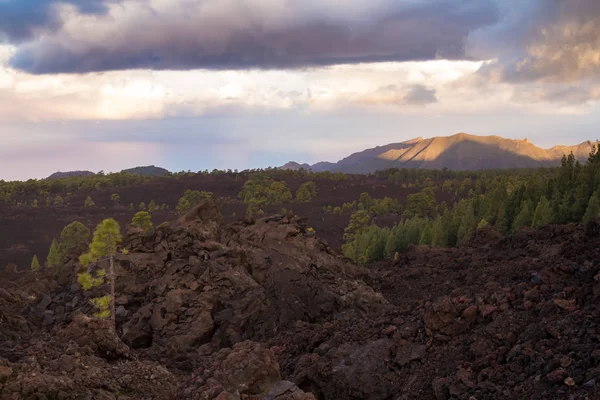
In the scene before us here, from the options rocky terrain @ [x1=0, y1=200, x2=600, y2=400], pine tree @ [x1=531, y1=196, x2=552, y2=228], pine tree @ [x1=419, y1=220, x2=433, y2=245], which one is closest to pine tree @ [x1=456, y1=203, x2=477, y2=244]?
pine tree @ [x1=419, y1=220, x2=433, y2=245]

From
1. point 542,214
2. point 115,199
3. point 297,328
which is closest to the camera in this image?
point 297,328

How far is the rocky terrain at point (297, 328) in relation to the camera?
12.9 metres

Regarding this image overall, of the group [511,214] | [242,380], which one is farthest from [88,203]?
[242,380]

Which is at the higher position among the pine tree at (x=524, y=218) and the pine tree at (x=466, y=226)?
the pine tree at (x=524, y=218)

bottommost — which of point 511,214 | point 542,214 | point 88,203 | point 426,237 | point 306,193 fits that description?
point 426,237

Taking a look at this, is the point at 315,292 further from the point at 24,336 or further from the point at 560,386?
the point at 560,386

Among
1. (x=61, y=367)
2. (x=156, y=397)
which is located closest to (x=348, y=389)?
(x=156, y=397)

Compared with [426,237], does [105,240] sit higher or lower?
higher

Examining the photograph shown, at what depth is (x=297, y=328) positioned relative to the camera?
79.3 feet

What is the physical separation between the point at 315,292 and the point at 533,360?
710 inches

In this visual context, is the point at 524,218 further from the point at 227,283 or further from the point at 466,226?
the point at 227,283

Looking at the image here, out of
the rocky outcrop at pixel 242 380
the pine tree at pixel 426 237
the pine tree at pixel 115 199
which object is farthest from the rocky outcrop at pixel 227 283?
the pine tree at pixel 115 199

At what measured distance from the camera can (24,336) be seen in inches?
925

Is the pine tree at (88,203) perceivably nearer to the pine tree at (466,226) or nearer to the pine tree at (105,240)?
the pine tree at (466,226)
